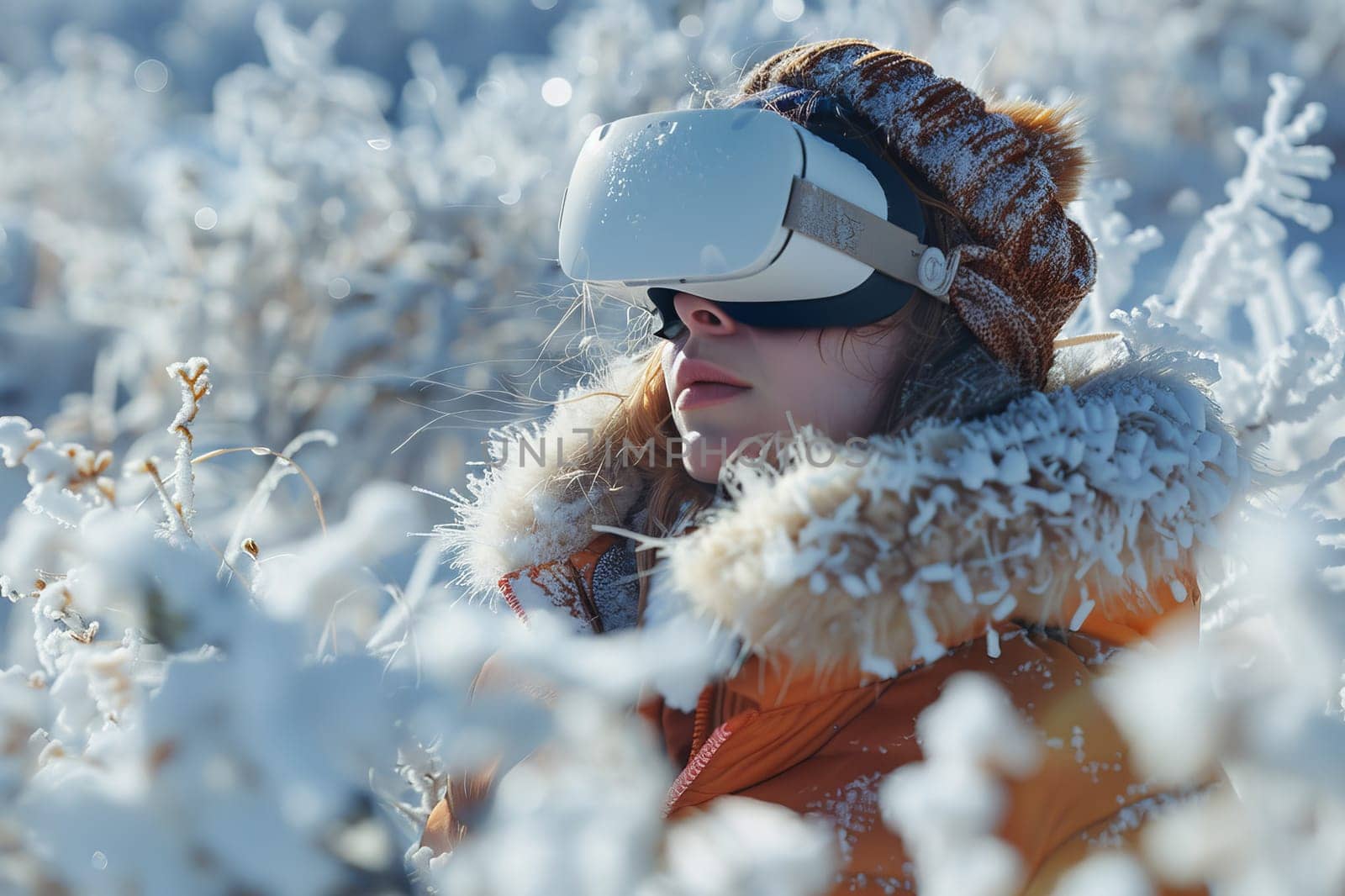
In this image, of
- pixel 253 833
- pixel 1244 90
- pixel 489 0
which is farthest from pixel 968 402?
pixel 489 0

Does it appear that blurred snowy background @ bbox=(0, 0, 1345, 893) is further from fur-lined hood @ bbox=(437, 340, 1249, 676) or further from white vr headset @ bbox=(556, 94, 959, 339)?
white vr headset @ bbox=(556, 94, 959, 339)

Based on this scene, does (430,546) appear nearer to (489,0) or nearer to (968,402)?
(968,402)

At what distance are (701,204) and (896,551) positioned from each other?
0.39 m

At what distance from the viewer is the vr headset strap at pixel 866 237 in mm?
926

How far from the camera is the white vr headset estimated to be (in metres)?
0.93

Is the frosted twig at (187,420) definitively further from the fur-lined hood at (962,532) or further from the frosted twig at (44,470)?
the fur-lined hood at (962,532)

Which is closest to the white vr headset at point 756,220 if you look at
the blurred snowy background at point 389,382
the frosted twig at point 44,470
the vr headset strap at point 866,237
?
the vr headset strap at point 866,237

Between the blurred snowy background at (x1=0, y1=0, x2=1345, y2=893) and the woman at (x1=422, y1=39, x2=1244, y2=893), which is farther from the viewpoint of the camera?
the woman at (x1=422, y1=39, x2=1244, y2=893)

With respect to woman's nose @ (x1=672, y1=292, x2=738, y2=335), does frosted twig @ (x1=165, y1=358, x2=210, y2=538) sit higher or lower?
lower

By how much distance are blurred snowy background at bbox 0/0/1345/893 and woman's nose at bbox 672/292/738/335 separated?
0.35 m

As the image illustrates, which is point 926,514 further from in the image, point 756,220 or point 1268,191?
point 1268,191

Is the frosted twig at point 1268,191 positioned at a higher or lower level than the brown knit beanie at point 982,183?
lower

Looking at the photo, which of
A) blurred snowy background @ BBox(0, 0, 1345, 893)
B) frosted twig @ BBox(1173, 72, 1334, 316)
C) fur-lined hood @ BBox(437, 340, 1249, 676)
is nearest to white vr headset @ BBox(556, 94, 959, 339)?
fur-lined hood @ BBox(437, 340, 1249, 676)

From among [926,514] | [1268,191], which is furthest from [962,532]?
[1268,191]
